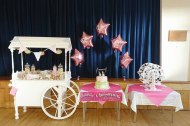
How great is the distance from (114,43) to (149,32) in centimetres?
93

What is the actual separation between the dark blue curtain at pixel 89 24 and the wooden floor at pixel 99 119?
3.41 feet

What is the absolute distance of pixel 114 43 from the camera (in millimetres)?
4375

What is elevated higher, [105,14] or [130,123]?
[105,14]

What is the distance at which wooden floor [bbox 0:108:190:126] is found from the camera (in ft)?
12.4

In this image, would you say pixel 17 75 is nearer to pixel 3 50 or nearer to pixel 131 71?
pixel 3 50

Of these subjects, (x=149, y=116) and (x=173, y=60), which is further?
(x=173, y=60)

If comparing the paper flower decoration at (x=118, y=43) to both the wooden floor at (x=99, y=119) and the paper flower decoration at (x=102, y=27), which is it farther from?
the wooden floor at (x=99, y=119)

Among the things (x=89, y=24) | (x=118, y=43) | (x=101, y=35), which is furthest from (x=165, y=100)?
(x=89, y=24)

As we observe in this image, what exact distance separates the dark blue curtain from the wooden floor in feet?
3.41

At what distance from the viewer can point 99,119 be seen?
13.1 ft

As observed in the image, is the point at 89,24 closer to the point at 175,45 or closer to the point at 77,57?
the point at 77,57

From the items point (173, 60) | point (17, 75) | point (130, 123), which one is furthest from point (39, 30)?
point (173, 60)

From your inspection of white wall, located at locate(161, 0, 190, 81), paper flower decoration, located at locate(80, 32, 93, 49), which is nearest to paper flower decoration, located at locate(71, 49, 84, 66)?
paper flower decoration, located at locate(80, 32, 93, 49)

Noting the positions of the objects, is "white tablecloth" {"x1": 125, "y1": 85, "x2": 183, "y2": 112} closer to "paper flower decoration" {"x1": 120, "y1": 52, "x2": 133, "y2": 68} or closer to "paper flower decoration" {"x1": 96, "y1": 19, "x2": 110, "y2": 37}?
"paper flower decoration" {"x1": 120, "y1": 52, "x2": 133, "y2": 68}
